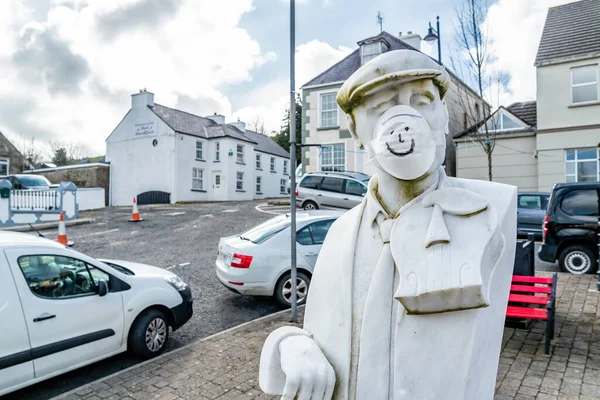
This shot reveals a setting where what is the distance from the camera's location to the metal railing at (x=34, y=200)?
15562 millimetres

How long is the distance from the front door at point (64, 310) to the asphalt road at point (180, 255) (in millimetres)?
354

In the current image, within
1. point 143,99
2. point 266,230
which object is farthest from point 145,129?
point 266,230

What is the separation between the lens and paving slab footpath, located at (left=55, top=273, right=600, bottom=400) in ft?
12.4

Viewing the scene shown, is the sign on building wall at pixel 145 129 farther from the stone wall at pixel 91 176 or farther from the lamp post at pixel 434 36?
the lamp post at pixel 434 36

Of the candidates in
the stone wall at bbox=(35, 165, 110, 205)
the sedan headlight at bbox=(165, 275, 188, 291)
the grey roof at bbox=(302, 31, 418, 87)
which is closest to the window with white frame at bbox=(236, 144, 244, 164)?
the stone wall at bbox=(35, 165, 110, 205)

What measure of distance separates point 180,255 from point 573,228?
835 cm

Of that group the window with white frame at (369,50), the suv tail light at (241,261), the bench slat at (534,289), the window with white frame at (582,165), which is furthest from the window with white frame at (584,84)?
the suv tail light at (241,261)

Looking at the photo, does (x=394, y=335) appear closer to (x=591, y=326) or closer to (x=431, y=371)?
(x=431, y=371)

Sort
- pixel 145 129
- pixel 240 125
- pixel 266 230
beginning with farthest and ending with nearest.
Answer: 1. pixel 240 125
2. pixel 145 129
3. pixel 266 230

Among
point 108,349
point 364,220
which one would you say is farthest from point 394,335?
point 108,349

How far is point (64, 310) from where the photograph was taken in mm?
4180

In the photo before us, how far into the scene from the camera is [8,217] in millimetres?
15297

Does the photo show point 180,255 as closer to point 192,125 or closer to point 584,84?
point 584,84

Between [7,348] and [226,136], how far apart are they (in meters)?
24.7
